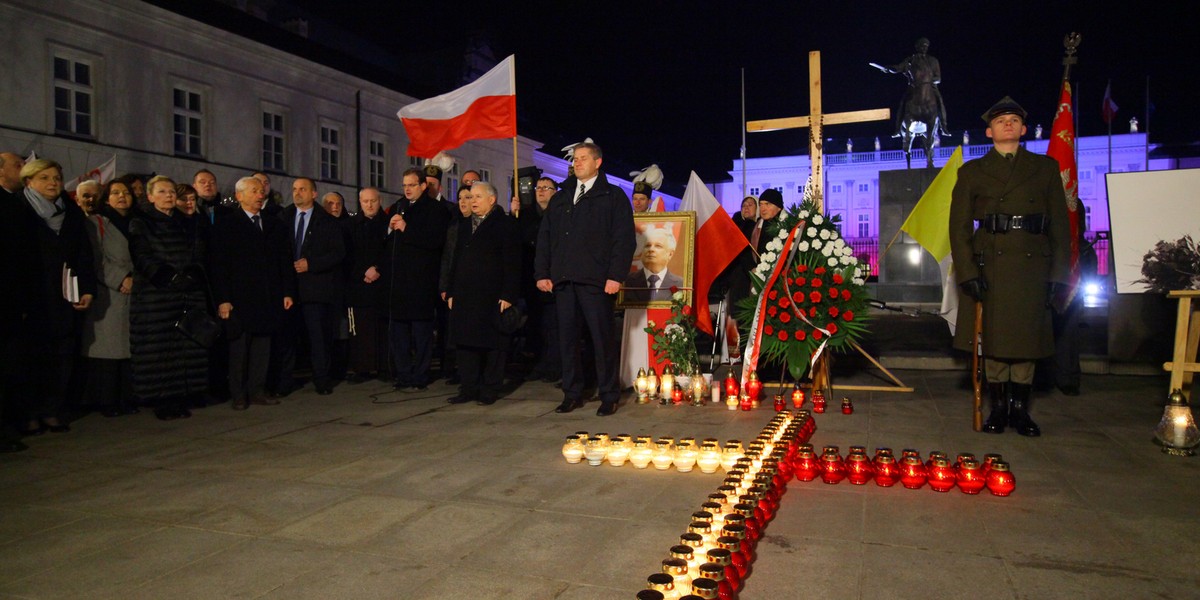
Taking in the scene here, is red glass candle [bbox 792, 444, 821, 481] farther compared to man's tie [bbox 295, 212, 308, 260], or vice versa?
man's tie [bbox 295, 212, 308, 260]

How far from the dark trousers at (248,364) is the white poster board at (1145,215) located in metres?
7.05

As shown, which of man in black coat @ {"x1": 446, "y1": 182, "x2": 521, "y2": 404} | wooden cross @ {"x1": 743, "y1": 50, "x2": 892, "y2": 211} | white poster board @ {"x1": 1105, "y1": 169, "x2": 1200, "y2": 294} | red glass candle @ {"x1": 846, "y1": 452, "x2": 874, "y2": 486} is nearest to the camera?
red glass candle @ {"x1": 846, "y1": 452, "x2": 874, "y2": 486}

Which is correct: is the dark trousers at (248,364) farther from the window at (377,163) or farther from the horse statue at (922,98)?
the window at (377,163)

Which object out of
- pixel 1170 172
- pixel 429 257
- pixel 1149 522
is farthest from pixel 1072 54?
pixel 429 257

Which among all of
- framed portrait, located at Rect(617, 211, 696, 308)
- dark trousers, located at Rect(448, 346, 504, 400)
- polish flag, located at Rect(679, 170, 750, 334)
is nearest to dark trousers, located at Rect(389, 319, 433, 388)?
dark trousers, located at Rect(448, 346, 504, 400)

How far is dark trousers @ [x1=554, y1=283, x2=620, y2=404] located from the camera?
20.4ft

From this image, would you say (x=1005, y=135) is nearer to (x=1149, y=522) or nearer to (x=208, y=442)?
(x=1149, y=522)

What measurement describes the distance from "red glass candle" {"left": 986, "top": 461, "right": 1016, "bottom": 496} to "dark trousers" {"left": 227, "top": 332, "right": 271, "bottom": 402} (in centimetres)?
565

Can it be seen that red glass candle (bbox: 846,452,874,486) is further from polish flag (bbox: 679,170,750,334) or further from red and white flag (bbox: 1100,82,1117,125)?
red and white flag (bbox: 1100,82,1117,125)

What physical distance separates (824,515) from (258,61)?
25.8 metres

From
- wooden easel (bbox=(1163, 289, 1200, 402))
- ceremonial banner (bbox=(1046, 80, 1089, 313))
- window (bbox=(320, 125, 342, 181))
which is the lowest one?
wooden easel (bbox=(1163, 289, 1200, 402))

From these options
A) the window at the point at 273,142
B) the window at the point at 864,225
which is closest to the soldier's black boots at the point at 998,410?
the window at the point at 273,142

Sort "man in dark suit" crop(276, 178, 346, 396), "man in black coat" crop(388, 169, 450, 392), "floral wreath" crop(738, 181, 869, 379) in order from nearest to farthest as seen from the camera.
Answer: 1. "floral wreath" crop(738, 181, 869, 379)
2. "man in dark suit" crop(276, 178, 346, 396)
3. "man in black coat" crop(388, 169, 450, 392)

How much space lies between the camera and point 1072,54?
20.7 ft
